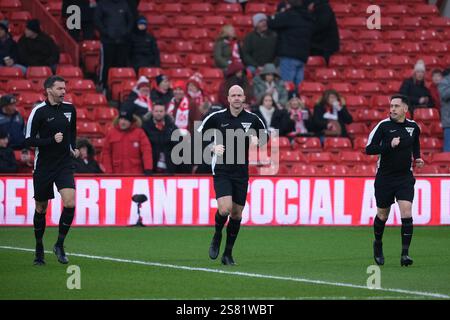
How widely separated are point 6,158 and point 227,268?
7.36m

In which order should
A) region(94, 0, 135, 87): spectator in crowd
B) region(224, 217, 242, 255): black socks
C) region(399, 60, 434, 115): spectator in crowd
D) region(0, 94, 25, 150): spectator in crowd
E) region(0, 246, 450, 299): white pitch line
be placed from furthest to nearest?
region(399, 60, 434, 115): spectator in crowd → region(94, 0, 135, 87): spectator in crowd → region(0, 94, 25, 150): spectator in crowd → region(224, 217, 242, 255): black socks → region(0, 246, 450, 299): white pitch line

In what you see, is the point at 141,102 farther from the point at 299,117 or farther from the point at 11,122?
the point at 299,117

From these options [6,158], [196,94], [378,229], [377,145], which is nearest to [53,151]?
[377,145]

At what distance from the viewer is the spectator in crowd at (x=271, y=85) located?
898 inches

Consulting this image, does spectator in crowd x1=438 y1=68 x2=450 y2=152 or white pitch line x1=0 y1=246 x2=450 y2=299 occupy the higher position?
spectator in crowd x1=438 y1=68 x2=450 y2=152

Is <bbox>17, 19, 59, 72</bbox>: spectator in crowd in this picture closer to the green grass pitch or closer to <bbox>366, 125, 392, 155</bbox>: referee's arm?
the green grass pitch

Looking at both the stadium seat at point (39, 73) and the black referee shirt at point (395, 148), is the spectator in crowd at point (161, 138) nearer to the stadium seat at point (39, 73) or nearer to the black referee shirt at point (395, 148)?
the stadium seat at point (39, 73)

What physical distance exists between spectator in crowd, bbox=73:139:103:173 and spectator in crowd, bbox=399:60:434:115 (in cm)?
657

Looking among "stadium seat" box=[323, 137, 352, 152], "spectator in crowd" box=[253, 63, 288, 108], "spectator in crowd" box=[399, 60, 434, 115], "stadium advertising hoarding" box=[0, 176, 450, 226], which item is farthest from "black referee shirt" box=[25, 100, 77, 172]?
"spectator in crowd" box=[399, 60, 434, 115]

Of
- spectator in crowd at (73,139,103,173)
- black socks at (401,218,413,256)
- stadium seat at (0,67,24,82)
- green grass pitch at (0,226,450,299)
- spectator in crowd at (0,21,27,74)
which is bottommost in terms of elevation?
green grass pitch at (0,226,450,299)

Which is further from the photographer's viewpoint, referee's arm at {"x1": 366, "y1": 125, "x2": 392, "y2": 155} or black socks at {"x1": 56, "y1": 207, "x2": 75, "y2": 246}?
referee's arm at {"x1": 366, "y1": 125, "x2": 392, "y2": 155}

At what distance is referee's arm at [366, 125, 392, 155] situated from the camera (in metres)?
14.2

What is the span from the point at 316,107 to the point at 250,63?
214cm

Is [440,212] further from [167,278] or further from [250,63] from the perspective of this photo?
[167,278]
